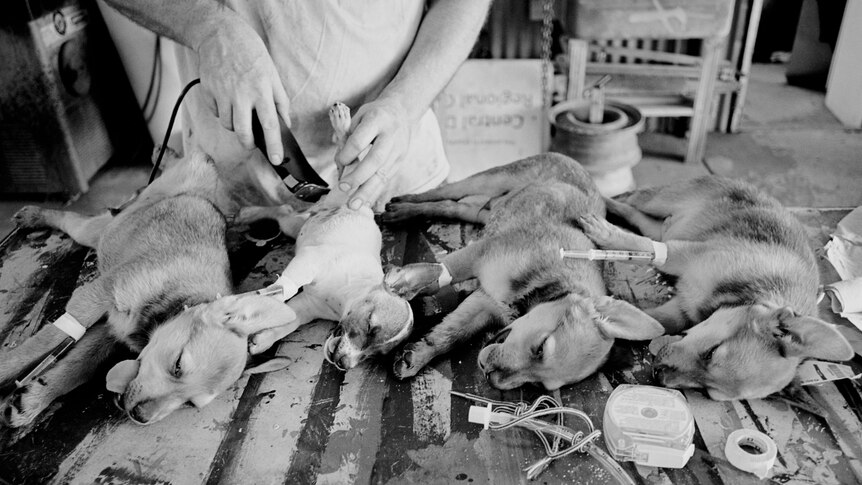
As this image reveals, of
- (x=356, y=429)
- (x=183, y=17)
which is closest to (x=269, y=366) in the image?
(x=356, y=429)

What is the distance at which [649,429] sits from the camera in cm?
152

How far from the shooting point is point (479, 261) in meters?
2.14

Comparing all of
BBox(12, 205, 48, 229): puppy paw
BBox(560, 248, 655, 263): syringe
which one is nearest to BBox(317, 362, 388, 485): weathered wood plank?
BBox(560, 248, 655, 263): syringe

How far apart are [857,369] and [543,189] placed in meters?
1.14

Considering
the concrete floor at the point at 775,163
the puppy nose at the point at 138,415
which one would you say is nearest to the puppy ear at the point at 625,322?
the puppy nose at the point at 138,415

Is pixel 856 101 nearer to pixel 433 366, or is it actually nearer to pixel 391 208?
pixel 391 208

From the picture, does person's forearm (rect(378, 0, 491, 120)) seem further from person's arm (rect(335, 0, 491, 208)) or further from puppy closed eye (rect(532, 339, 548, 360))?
puppy closed eye (rect(532, 339, 548, 360))

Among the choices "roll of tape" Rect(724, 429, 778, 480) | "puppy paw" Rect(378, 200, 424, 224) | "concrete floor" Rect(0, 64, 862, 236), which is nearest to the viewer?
"roll of tape" Rect(724, 429, 778, 480)

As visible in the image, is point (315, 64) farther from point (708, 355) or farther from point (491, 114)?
point (491, 114)

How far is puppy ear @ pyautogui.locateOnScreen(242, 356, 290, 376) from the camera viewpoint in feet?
5.84

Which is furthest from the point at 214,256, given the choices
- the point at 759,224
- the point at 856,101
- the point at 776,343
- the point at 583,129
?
the point at 856,101

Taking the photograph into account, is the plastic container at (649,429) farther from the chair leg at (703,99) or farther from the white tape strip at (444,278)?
the chair leg at (703,99)

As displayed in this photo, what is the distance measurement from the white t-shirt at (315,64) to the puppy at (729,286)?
0.96m

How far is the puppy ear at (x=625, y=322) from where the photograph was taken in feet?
5.67
